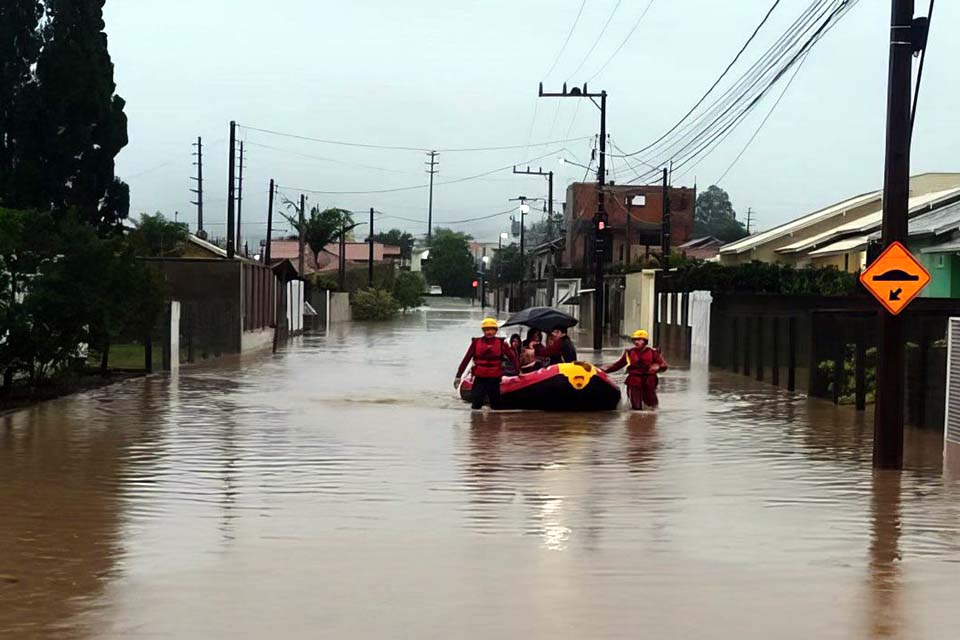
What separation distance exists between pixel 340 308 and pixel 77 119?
1561 inches

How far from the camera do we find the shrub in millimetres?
91312

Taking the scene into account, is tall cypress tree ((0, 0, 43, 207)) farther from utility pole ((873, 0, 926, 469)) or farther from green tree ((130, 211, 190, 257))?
utility pole ((873, 0, 926, 469))

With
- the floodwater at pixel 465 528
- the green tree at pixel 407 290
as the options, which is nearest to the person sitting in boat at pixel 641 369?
the floodwater at pixel 465 528

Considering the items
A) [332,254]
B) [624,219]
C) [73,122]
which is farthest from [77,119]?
[332,254]

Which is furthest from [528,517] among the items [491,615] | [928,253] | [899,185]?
[928,253]

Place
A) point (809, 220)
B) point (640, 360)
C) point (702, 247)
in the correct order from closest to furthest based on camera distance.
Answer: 1. point (640, 360)
2. point (809, 220)
3. point (702, 247)

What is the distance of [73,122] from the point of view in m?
45.2

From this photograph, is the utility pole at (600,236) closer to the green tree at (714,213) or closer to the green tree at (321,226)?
the green tree at (321,226)

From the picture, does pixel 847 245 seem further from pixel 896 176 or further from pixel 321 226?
pixel 321 226

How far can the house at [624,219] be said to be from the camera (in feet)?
346

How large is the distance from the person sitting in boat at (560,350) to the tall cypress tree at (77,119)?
2492cm

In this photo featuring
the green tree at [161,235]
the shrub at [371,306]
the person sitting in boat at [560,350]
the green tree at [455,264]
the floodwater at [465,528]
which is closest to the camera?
the floodwater at [465,528]

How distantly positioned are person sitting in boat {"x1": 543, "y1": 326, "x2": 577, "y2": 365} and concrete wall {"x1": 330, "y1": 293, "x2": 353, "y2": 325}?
55063 millimetres

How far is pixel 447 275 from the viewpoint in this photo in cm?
19962
